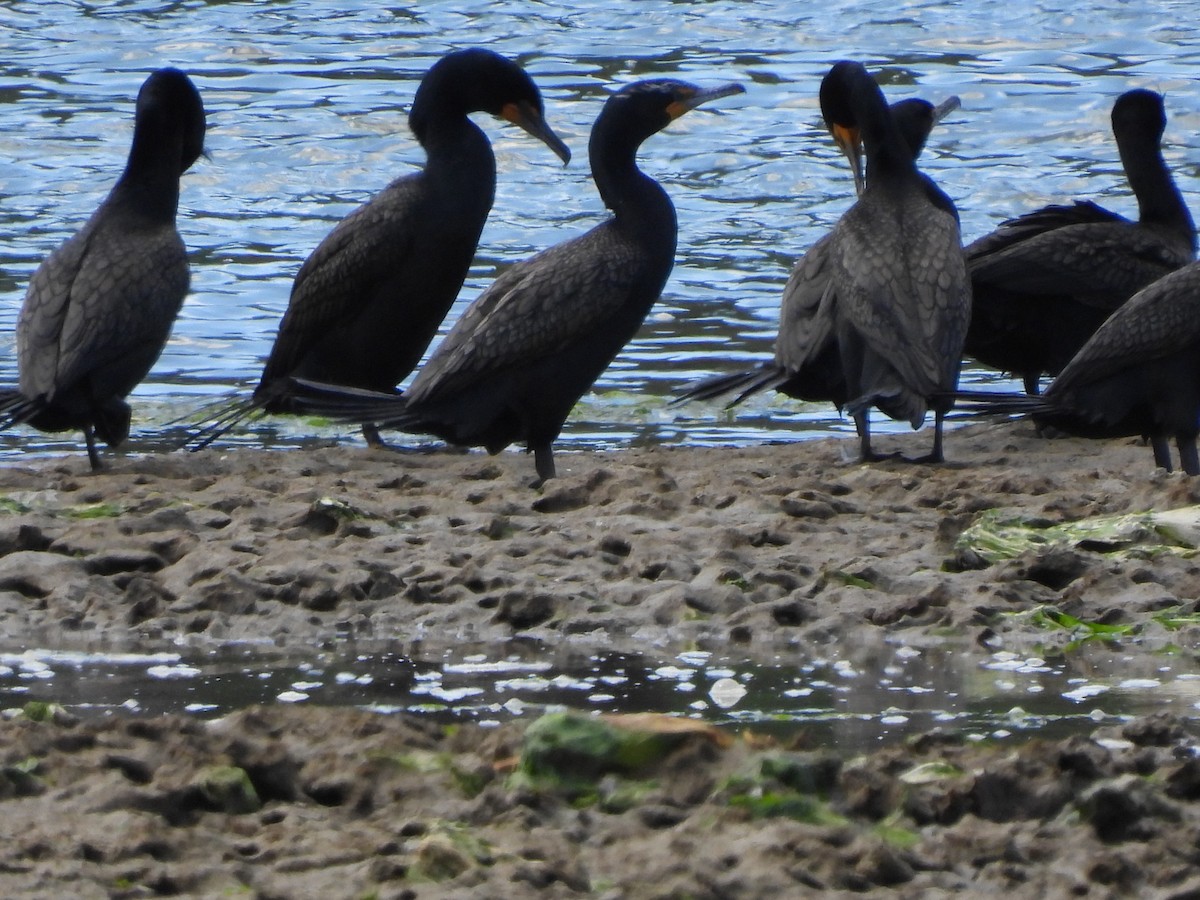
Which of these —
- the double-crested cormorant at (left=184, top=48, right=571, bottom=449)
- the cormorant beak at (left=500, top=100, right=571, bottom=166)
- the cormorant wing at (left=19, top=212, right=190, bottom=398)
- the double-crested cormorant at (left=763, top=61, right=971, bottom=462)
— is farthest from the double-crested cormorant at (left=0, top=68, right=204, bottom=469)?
the double-crested cormorant at (left=763, top=61, right=971, bottom=462)

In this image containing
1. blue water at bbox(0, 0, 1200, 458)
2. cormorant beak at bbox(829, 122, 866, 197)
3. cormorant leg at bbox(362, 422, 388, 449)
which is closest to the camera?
cormorant leg at bbox(362, 422, 388, 449)

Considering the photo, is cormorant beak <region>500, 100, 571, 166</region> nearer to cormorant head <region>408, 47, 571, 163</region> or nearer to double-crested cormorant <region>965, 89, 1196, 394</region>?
cormorant head <region>408, 47, 571, 163</region>

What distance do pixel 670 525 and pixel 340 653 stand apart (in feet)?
4.55

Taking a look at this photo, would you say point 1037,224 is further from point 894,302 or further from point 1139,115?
point 894,302

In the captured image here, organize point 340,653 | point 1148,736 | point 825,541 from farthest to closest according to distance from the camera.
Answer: point 825,541, point 340,653, point 1148,736

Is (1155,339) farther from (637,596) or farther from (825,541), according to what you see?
(637,596)

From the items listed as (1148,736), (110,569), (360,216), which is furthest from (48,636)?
(360,216)

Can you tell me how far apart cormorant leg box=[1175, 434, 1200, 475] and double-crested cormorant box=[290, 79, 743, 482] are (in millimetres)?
1855

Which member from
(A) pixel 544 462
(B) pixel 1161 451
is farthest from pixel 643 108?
(B) pixel 1161 451

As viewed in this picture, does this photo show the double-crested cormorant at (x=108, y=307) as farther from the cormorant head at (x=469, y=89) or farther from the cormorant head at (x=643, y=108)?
the cormorant head at (x=643, y=108)

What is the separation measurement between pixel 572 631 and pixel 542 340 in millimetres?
2203

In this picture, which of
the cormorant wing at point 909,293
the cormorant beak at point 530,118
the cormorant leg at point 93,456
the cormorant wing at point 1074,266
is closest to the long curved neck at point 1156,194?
the cormorant wing at point 1074,266

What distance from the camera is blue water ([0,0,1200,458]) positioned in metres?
10.8

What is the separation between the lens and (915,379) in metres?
7.34
